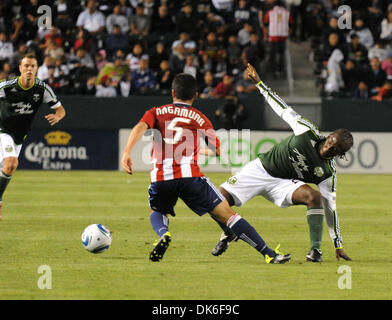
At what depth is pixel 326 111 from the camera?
2152 centimetres

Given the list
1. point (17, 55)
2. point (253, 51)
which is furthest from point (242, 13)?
point (17, 55)

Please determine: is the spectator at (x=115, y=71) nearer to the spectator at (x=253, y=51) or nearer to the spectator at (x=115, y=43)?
the spectator at (x=115, y=43)

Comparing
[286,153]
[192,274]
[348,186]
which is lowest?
[348,186]

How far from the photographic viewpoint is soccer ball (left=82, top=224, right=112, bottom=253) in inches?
352

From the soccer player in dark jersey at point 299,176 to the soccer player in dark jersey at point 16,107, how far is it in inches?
119

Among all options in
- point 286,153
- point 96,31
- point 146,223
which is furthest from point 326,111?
point 286,153

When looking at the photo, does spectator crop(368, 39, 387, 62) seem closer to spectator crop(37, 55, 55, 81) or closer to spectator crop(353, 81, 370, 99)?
spectator crop(353, 81, 370, 99)

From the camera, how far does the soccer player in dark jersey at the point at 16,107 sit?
35.1ft

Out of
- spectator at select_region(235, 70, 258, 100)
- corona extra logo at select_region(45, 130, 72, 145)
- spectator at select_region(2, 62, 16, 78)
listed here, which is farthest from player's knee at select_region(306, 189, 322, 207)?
spectator at select_region(2, 62, 16, 78)

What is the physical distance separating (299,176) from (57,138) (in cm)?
1221

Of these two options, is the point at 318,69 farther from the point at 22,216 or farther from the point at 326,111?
the point at 22,216

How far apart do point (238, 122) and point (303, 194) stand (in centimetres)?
1183

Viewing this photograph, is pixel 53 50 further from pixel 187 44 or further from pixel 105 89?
pixel 187 44

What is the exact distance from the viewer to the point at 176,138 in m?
8.20
